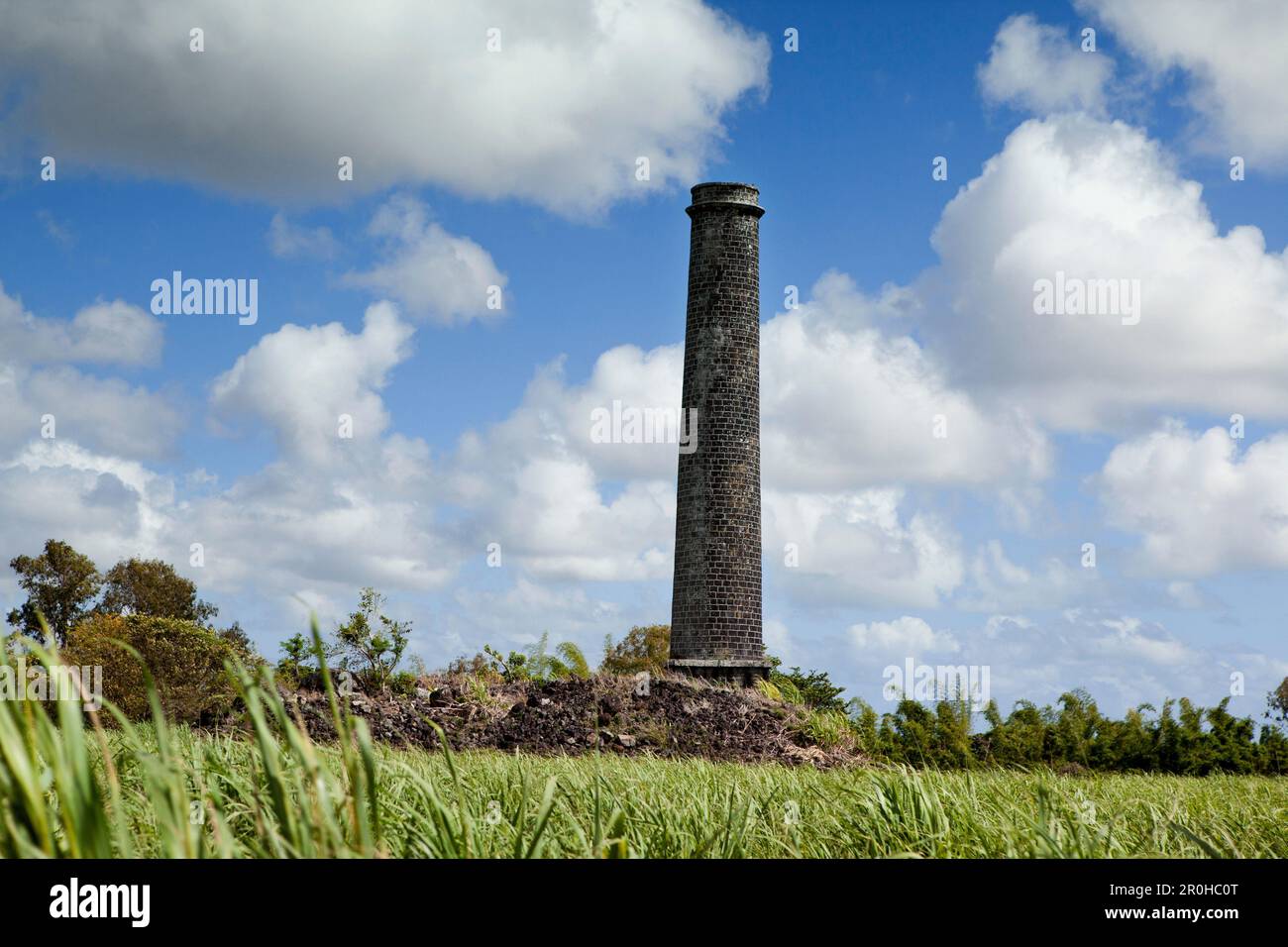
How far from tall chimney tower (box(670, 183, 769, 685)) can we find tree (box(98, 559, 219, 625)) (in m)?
16.2

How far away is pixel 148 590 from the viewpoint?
110ft

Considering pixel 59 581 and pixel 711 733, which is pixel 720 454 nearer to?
pixel 711 733

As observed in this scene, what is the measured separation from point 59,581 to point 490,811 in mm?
32124

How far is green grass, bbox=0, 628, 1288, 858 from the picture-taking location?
8.85 ft

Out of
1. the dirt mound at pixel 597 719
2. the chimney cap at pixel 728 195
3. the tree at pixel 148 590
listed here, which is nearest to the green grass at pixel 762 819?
the dirt mound at pixel 597 719

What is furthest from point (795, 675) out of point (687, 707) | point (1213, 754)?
point (1213, 754)

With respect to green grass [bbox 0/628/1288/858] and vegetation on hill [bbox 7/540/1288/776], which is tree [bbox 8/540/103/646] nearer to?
vegetation on hill [bbox 7/540/1288/776]

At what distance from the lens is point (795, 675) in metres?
27.8

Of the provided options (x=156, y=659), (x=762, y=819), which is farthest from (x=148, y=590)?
(x=762, y=819)

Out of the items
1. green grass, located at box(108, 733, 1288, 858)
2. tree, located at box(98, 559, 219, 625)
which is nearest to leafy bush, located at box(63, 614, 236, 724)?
tree, located at box(98, 559, 219, 625)
